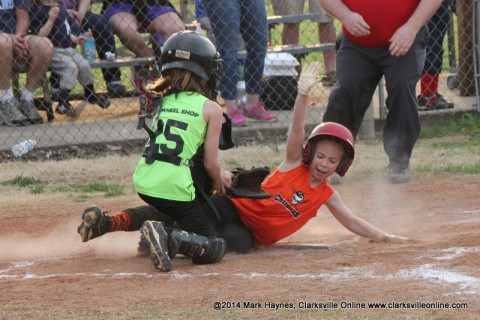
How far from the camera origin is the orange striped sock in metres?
5.53

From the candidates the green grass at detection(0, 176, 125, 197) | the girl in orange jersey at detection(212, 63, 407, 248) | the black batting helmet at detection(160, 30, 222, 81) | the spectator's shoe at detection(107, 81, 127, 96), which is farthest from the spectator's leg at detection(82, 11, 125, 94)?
the girl in orange jersey at detection(212, 63, 407, 248)

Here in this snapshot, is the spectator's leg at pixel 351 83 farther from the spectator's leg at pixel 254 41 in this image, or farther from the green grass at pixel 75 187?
the spectator's leg at pixel 254 41

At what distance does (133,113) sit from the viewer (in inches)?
443

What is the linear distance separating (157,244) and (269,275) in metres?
0.61

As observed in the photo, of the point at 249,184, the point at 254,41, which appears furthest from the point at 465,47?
the point at 249,184

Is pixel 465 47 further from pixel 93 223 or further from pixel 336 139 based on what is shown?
pixel 93 223

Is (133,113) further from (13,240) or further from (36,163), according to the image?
(13,240)

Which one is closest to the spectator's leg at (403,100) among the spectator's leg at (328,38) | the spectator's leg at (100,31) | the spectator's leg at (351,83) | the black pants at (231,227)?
the spectator's leg at (351,83)

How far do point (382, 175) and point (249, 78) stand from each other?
2.19m

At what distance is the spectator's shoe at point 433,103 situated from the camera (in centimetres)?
1070

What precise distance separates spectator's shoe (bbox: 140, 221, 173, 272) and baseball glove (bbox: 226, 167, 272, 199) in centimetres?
67

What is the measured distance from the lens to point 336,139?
18.2ft

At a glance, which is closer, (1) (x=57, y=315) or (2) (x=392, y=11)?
(1) (x=57, y=315)

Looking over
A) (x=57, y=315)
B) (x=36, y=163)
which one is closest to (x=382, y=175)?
(x=36, y=163)
